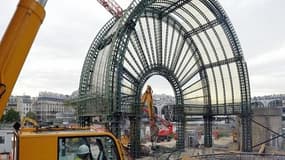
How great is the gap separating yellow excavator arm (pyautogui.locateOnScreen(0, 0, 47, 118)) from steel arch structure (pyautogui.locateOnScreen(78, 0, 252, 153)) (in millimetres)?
21300

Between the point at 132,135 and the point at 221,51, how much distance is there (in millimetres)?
13027

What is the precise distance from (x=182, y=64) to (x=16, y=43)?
3075 centimetres

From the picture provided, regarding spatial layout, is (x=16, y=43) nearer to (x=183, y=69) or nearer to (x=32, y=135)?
(x=32, y=135)

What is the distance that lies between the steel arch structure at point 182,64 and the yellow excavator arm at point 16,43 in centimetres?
2130

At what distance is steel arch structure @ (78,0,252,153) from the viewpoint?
30.8 m

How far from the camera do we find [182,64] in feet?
117

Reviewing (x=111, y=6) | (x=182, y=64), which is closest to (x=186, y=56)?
(x=182, y=64)

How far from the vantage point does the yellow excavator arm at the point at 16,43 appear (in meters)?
5.54

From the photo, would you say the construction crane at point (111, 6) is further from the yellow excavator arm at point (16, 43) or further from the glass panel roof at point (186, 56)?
the yellow excavator arm at point (16, 43)

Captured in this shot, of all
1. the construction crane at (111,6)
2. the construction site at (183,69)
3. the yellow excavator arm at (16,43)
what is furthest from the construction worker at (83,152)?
the construction crane at (111,6)

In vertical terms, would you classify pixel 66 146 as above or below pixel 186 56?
below

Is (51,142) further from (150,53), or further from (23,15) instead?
(150,53)

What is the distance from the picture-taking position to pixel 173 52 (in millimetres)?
34906

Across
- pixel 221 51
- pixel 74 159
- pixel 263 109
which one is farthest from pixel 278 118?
pixel 74 159
